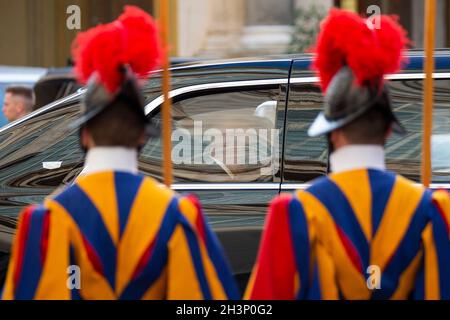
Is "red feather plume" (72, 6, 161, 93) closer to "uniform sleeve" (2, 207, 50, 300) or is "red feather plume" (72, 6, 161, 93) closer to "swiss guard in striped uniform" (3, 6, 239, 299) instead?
"swiss guard in striped uniform" (3, 6, 239, 299)

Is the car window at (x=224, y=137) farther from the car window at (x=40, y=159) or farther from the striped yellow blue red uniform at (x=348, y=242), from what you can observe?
the striped yellow blue red uniform at (x=348, y=242)

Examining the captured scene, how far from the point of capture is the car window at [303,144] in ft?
15.2

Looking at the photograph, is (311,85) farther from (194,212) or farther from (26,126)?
(194,212)

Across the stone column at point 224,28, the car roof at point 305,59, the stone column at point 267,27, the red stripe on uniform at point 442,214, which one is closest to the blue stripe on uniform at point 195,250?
the red stripe on uniform at point 442,214

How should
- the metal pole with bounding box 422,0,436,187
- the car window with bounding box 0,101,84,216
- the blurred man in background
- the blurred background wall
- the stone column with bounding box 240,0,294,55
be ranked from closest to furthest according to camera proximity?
the metal pole with bounding box 422,0,436,187, the car window with bounding box 0,101,84,216, the blurred man in background, the blurred background wall, the stone column with bounding box 240,0,294,55

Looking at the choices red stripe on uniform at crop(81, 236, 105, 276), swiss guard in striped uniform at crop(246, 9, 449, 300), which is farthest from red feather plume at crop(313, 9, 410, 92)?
red stripe on uniform at crop(81, 236, 105, 276)

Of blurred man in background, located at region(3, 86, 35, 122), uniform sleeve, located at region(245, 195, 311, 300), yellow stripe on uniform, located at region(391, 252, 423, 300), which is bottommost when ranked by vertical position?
blurred man in background, located at region(3, 86, 35, 122)

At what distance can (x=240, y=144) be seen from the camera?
4.75 meters

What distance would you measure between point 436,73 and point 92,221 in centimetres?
213

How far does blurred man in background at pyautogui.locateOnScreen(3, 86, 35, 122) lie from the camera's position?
9070 millimetres

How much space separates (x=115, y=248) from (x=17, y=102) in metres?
6.37

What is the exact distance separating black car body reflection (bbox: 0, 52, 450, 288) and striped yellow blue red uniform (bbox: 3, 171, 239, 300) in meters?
1.52

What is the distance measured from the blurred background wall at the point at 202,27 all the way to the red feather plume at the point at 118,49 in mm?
14427

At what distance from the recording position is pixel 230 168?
4.79 metres
